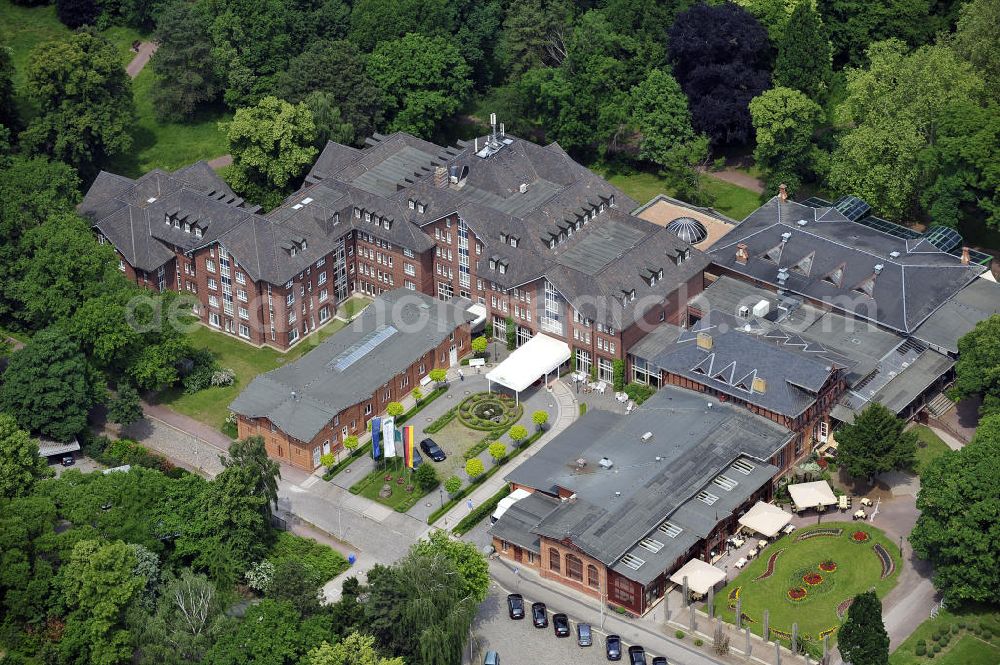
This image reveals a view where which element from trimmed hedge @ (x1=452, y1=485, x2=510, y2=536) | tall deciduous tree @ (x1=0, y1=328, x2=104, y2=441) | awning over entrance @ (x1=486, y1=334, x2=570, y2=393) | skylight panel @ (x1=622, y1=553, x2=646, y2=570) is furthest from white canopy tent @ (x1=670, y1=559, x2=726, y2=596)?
tall deciduous tree @ (x1=0, y1=328, x2=104, y2=441)

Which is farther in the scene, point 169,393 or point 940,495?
point 169,393

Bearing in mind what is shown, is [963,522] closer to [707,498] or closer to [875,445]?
[875,445]

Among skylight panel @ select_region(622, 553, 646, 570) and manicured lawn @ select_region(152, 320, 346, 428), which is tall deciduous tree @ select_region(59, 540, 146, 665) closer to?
manicured lawn @ select_region(152, 320, 346, 428)

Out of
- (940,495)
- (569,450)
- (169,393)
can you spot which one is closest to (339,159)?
(169,393)

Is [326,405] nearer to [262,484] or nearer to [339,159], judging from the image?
[262,484]

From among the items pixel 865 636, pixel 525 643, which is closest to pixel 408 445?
pixel 525 643

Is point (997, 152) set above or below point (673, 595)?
above
